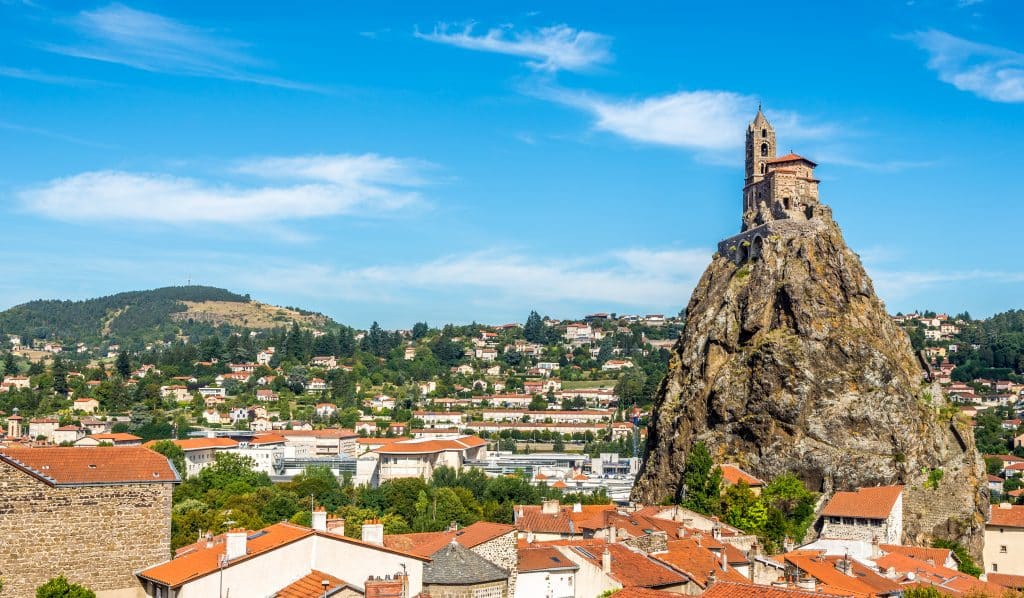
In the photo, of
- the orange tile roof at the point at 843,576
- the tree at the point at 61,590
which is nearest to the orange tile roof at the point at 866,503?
the orange tile roof at the point at 843,576

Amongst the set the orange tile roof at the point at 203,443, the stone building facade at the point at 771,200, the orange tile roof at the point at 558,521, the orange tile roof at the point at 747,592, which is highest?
the stone building facade at the point at 771,200

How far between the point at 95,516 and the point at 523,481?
191 ft

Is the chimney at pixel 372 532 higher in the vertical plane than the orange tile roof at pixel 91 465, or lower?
lower

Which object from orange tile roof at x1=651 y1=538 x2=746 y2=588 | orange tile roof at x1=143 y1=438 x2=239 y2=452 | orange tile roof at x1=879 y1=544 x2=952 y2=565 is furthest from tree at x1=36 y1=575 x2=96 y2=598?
orange tile roof at x1=143 y1=438 x2=239 y2=452

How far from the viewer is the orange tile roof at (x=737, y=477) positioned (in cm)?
7131

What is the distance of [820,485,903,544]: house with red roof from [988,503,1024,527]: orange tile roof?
8897mm

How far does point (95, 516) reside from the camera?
31.2 meters

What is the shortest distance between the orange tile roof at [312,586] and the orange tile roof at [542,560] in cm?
804

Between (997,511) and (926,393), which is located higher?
(926,393)

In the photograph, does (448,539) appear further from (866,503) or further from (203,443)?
(203,443)

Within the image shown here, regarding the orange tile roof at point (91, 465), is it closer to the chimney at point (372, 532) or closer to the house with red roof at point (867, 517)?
the chimney at point (372, 532)

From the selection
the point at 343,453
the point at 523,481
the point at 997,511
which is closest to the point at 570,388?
the point at 343,453

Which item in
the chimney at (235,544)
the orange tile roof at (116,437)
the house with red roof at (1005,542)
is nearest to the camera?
the chimney at (235,544)

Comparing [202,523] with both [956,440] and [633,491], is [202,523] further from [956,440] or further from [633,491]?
[956,440]
